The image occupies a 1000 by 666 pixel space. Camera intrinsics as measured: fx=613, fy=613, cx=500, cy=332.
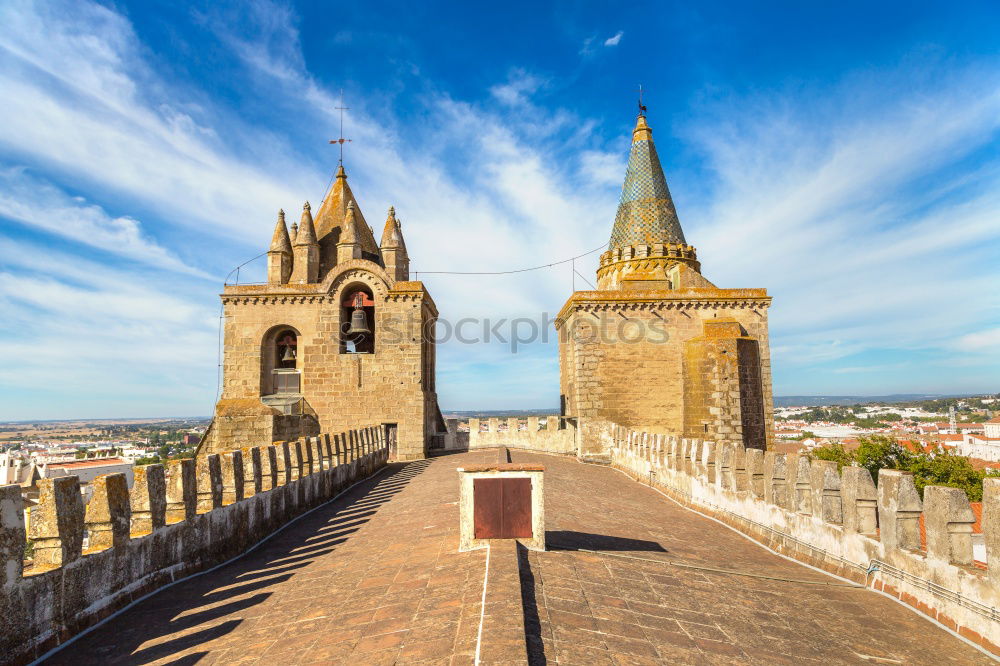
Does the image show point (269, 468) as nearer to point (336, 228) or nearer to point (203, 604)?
point (203, 604)

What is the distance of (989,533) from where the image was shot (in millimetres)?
4660

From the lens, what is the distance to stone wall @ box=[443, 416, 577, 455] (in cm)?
1989

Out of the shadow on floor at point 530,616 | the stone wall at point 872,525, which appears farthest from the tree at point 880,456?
the shadow on floor at point 530,616

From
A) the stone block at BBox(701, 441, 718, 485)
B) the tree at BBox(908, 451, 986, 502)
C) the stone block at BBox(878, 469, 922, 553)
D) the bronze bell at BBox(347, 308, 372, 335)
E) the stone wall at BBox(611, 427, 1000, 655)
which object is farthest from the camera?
the tree at BBox(908, 451, 986, 502)

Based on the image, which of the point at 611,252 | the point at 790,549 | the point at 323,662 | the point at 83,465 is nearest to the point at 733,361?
the point at 611,252

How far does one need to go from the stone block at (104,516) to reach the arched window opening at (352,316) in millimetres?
13409

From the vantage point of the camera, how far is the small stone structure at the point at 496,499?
548 centimetres

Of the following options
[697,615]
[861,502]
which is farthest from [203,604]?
[861,502]

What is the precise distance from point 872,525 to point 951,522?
1360 mm

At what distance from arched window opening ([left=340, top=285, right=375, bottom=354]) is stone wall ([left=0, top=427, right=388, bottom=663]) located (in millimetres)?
9993

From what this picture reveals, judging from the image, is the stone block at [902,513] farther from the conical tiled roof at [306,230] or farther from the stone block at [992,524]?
the conical tiled roof at [306,230]

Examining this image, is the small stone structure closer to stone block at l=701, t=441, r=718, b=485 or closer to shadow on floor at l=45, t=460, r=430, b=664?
shadow on floor at l=45, t=460, r=430, b=664

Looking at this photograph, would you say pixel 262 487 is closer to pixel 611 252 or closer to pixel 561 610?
pixel 561 610

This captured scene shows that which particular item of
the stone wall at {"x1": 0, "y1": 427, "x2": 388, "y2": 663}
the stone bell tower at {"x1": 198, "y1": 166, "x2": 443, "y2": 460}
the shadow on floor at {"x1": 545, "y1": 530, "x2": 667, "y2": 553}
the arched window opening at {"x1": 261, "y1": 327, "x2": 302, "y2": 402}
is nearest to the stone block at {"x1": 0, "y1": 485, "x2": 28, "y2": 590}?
the stone wall at {"x1": 0, "y1": 427, "x2": 388, "y2": 663}
